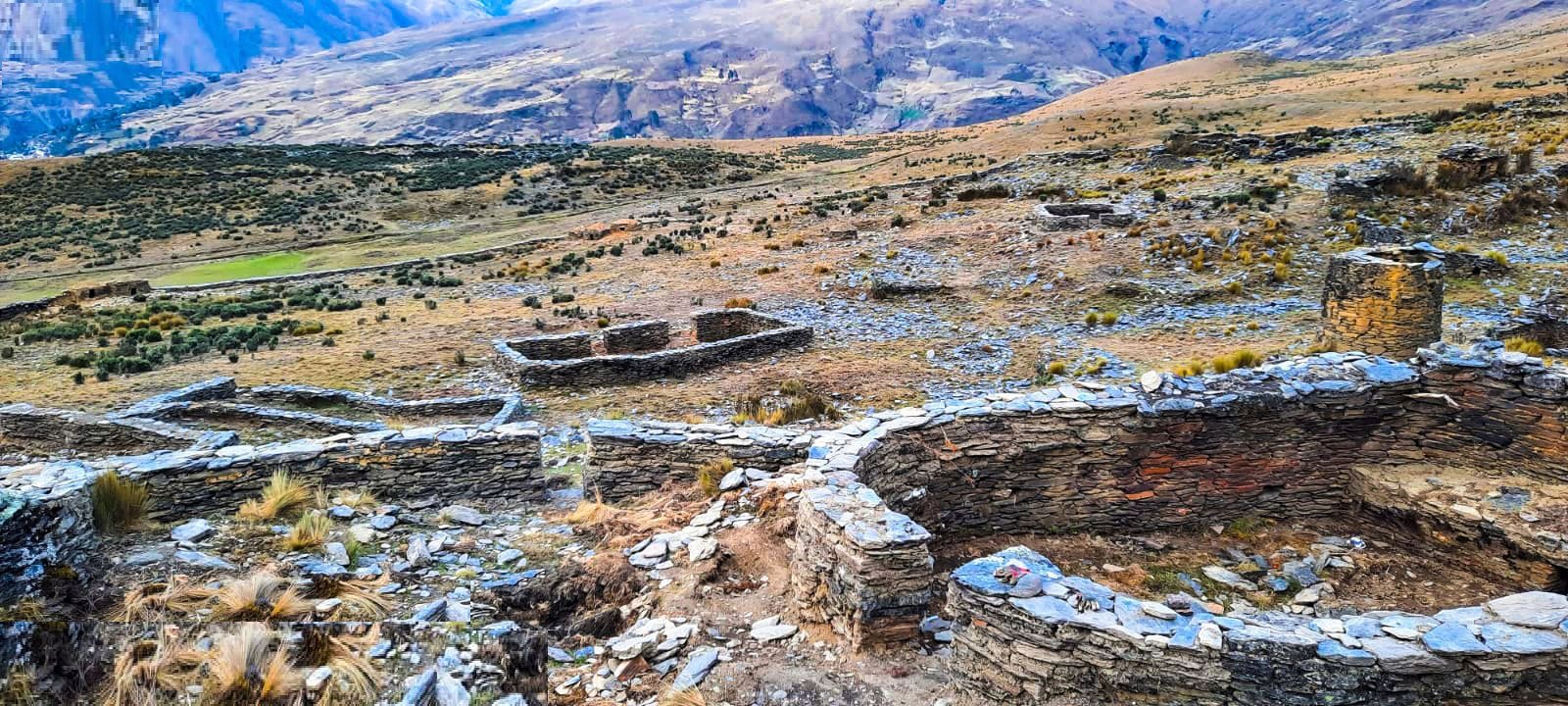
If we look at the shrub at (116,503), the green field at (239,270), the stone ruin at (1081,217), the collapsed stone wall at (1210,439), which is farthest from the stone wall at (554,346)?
the green field at (239,270)

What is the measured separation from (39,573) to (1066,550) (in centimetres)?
827

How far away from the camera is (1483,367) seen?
8102 mm

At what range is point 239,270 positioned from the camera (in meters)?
42.4

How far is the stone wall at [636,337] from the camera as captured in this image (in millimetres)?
18719

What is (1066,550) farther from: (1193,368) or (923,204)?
(923,204)

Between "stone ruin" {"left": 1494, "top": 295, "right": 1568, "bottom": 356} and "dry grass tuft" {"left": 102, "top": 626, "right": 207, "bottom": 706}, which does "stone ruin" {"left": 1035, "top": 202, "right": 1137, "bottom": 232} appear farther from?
"dry grass tuft" {"left": 102, "top": 626, "right": 207, "bottom": 706}

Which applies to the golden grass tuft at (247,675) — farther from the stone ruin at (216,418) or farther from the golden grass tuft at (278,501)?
the stone ruin at (216,418)

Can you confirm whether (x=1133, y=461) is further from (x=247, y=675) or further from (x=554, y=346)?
(x=554, y=346)

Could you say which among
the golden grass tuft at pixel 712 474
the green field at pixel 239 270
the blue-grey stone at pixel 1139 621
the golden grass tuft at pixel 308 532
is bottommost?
the green field at pixel 239 270

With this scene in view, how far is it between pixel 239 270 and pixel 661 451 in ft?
140

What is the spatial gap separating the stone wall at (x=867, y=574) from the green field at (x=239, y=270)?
137 ft

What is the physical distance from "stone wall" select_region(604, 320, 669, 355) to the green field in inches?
1152

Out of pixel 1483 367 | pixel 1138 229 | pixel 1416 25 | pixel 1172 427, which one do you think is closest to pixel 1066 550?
pixel 1172 427

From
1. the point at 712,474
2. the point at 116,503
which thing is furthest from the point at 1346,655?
the point at 116,503
